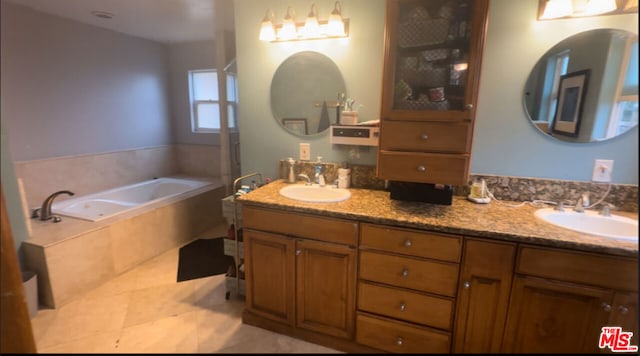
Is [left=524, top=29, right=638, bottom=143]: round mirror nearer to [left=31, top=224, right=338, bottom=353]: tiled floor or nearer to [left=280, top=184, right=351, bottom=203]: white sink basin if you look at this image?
[left=280, top=184, right=351, bottom=203]: white sink basin

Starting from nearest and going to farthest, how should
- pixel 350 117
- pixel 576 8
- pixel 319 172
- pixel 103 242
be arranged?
pixel 576 8
pixel 350 117
pixel 319 172
pixel 103 242

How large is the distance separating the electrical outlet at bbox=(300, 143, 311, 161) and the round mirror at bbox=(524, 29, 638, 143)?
131 cm

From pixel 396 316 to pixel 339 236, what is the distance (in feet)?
1.62

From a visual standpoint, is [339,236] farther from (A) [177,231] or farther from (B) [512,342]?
(A) [177,231]

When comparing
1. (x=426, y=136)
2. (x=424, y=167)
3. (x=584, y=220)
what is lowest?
(x=584, y=220)

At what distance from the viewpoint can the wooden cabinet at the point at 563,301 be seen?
1115 millimetres

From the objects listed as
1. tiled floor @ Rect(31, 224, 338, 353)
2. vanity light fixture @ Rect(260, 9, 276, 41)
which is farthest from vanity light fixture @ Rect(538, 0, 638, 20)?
tiled floor @ Rect(31, 224, 338, 353)

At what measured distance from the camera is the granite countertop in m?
1.15

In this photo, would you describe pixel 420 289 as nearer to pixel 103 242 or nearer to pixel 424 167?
pixel 424 167

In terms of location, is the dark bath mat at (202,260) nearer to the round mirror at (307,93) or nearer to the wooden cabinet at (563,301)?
the round mirror at (307,93)

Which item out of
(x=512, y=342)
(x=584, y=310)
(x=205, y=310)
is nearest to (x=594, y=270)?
(x=584, y=310)

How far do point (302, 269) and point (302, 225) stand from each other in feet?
0.84

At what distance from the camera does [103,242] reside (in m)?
2.21

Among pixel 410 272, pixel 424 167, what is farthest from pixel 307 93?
pixel 410 272
